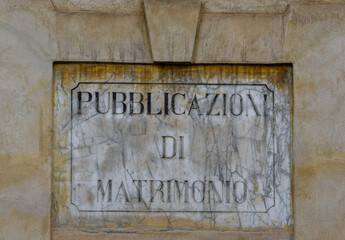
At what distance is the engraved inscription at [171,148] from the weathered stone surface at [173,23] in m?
0.39

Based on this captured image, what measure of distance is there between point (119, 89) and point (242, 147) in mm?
1314

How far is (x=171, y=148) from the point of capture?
234 inches

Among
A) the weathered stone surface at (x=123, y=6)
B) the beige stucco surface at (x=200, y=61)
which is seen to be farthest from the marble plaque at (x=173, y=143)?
the weathered stone surface at (x=123, y=6)

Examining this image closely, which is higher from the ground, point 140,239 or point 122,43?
point 122,43

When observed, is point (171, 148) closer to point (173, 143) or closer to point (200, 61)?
point (173, 143)

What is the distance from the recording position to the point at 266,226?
5922 mm

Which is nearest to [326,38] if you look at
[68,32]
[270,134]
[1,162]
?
[270,134]

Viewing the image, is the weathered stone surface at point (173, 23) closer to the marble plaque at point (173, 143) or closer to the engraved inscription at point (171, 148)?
the marble plaque at point (173, 143)

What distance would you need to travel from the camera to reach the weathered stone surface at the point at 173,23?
5.85 m

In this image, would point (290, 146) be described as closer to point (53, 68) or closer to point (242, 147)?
point (242, 147)

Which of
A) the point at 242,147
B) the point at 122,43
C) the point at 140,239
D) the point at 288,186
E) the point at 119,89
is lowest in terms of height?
the point at 140,239

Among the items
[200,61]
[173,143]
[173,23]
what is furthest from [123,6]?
[173,143]

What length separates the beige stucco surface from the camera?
574 centimetres

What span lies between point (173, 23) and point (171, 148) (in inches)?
46.9
